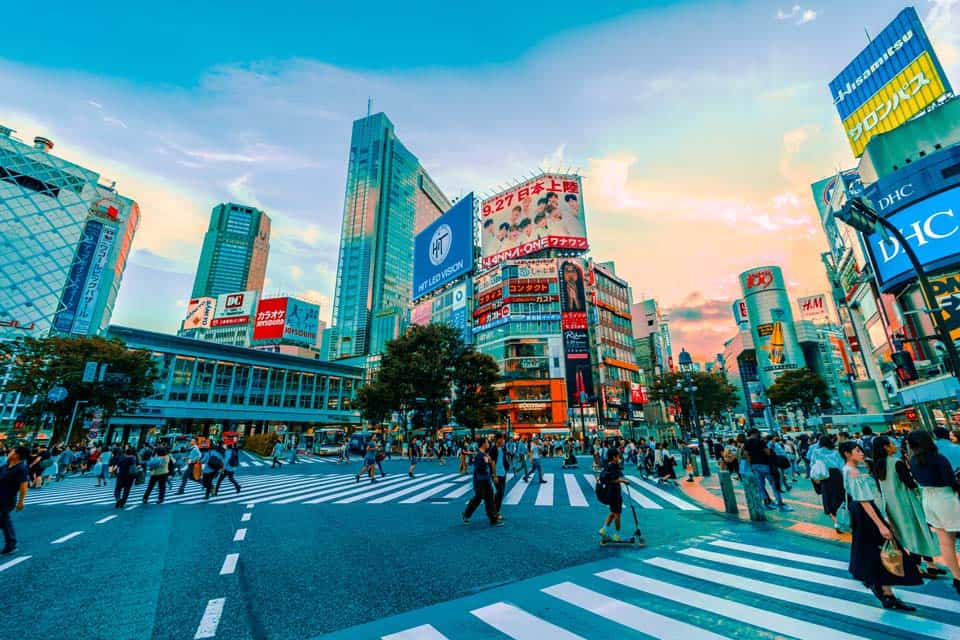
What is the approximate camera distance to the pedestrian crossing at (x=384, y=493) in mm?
12273

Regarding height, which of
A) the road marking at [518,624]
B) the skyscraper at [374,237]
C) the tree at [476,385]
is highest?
the skyscraper at [374,237]

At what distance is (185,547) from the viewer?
7223 mm

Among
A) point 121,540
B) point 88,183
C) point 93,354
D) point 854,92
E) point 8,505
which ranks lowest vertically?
point 121,540

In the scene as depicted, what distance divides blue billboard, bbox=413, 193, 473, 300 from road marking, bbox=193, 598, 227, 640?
57.2 m

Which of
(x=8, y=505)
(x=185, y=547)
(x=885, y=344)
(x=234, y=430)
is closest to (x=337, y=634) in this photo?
(x=185, y=547)

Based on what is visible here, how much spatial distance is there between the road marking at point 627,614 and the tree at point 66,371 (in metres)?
32.5

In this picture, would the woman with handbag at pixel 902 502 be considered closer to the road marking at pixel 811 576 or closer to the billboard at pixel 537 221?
the road marking at pixel 811 576

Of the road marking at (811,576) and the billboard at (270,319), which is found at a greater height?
the billboard at (270,319)

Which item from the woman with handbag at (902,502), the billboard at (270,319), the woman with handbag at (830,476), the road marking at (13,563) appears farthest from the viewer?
the billboard at (270,319)

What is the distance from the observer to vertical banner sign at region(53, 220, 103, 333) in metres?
52.8

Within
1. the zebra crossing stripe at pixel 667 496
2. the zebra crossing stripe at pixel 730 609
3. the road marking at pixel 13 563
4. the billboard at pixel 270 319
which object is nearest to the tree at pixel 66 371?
the road marking at pixel 13 563

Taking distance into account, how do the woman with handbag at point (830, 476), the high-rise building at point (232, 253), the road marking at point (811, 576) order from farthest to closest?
the high-rise building at point (232, 253) → the woman with handbag at point (830, 476) → the road marking at point (811, 576)

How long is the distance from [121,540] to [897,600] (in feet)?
39.4

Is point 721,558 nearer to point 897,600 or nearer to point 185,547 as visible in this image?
point 897,600
